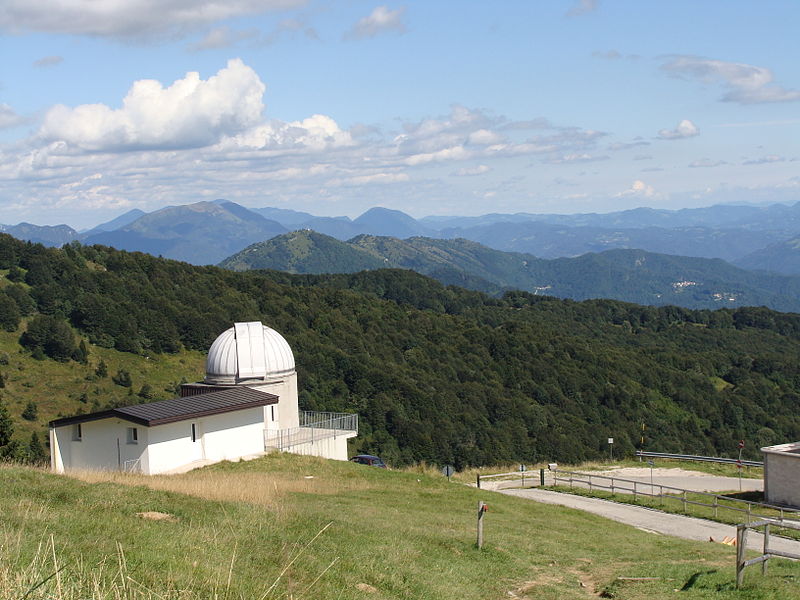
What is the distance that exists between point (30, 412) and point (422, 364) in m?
44.5

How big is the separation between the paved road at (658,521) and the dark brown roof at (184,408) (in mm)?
10982

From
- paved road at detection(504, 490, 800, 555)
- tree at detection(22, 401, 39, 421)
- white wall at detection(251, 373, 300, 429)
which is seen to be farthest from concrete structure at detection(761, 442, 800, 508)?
tree at detection(22, 401, 39, 421)

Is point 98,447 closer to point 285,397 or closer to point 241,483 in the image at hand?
point 241,483

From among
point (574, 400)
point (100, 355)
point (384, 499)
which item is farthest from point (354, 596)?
point (574, 400)

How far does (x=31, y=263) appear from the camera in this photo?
264ft

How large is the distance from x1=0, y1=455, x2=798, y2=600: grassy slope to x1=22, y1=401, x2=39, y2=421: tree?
37.9 meters

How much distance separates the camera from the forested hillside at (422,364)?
2719 inches

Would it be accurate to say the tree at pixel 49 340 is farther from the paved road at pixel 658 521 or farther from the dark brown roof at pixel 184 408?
the paved road at pixel 658 521

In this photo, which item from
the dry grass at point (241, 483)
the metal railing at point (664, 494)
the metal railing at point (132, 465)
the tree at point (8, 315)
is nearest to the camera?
the dry grass at point (241, 483)

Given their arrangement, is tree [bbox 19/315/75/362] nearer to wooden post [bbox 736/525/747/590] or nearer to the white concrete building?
the white concrete building

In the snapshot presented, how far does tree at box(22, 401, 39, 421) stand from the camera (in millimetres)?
52547

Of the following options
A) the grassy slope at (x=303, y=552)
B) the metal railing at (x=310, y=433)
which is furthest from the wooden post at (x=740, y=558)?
the metal railing at (x=310, y=433)

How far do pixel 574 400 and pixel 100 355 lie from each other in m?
46.0

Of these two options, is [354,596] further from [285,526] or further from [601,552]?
A: [601,552]
